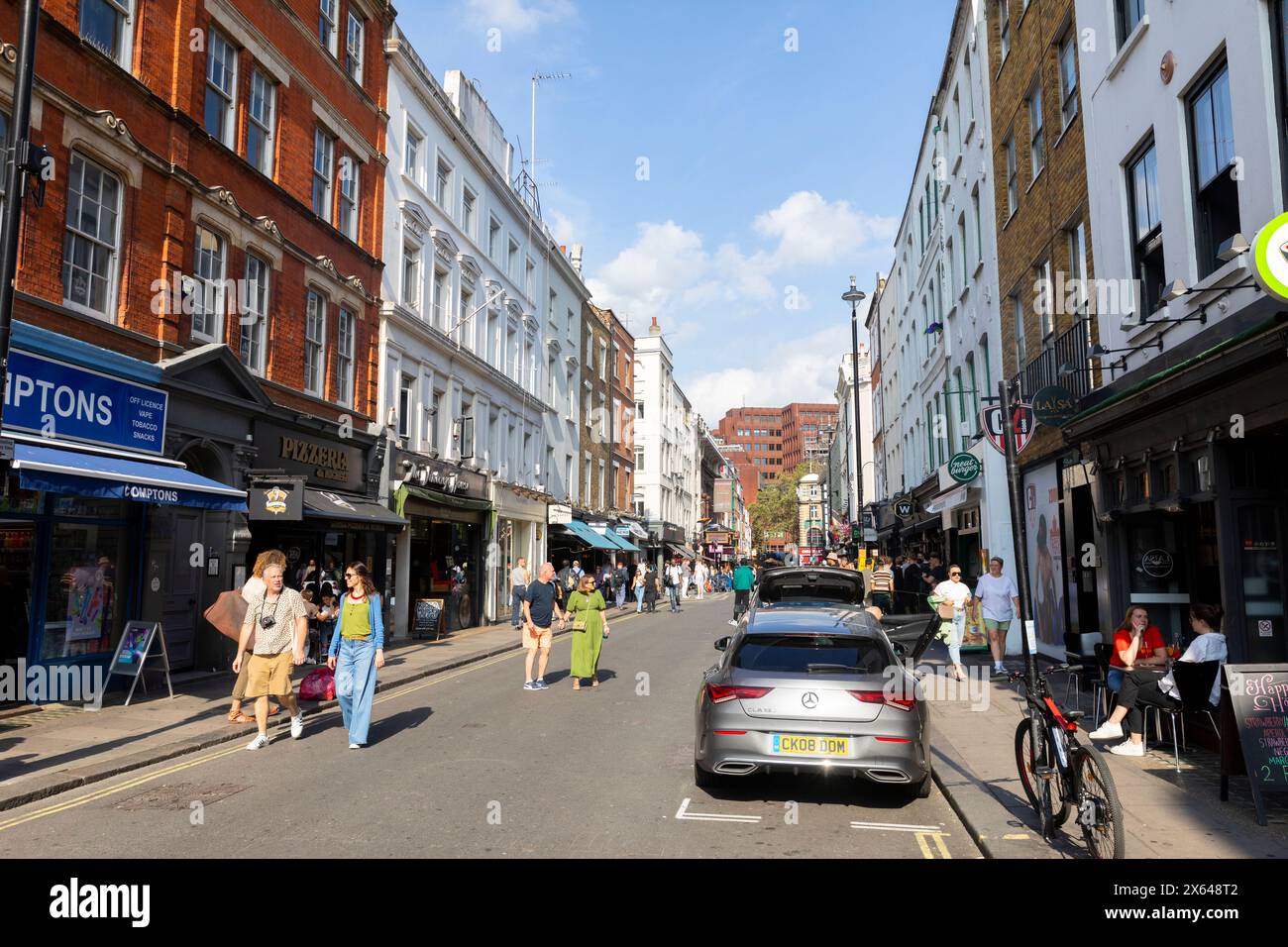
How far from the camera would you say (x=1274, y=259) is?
6.55 metres

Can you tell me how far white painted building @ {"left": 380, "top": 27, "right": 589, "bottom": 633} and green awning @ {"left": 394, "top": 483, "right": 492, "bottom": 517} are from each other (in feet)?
1.20

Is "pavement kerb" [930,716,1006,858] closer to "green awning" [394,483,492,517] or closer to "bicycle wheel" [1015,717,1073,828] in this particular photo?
"bicycle wheel" [1015,717,1073,828]

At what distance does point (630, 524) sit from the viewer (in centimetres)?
4600

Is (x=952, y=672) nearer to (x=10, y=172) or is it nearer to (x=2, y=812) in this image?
(x=2, y=812)

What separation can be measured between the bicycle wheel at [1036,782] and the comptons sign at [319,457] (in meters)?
13.7

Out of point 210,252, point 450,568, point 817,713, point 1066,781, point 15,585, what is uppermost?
point 210,252

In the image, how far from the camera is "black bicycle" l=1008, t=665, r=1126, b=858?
509 centimetres

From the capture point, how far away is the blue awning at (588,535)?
3506 centimetres

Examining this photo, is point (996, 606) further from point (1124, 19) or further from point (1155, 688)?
point (1124, 19)

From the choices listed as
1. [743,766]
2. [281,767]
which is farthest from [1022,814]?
[281,767]

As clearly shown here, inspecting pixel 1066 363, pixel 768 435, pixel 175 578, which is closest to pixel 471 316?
pixel 175 578

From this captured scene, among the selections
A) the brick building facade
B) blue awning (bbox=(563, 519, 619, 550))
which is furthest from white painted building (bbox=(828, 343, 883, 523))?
the brick building facade

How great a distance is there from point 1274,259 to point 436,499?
18.9 metres

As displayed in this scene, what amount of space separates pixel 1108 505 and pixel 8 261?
12.9 m
